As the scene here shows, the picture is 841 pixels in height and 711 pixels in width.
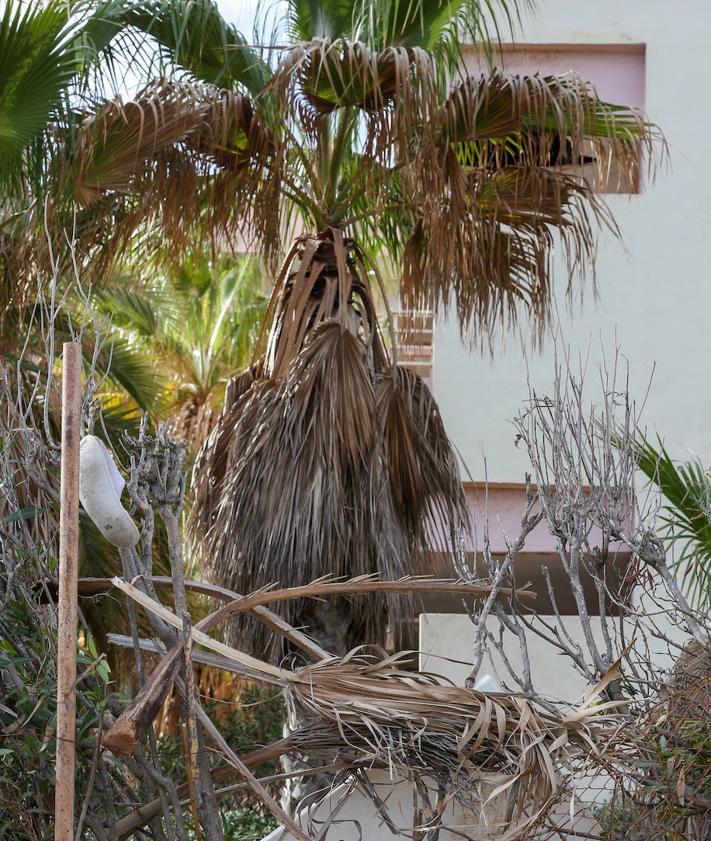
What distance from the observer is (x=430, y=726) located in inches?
152

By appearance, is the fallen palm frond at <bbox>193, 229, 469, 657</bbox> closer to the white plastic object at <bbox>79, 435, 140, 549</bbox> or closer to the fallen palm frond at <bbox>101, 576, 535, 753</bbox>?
the fallen palm frond at <bbox>101, 576, 535, 753</bbox>

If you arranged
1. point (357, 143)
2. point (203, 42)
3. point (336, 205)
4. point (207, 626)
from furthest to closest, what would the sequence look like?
point (336, 205) → point (357, 143) → point (203, 42) → point (207, 626)

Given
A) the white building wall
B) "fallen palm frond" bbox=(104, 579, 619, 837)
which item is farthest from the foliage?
the white building wall

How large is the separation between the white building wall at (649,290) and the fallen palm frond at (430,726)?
28.3ft

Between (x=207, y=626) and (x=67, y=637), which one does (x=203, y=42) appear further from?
(x=67, y=637)

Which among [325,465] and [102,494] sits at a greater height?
[102,494]

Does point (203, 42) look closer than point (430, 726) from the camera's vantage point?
No

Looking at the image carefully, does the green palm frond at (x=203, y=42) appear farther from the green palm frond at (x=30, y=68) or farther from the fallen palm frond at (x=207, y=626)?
the fallen palm frond at (x=207, y=626)

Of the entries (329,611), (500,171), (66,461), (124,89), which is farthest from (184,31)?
(66,461)

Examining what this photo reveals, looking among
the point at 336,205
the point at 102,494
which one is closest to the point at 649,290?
the point at 336,205

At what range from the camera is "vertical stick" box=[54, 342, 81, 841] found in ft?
11.7

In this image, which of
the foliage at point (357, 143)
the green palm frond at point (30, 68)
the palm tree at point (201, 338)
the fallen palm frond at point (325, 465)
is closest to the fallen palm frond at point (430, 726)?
the fallen palm frond at point (325, 465)

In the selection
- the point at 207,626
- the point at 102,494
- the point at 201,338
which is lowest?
the point at 207,626

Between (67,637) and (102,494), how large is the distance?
0.44 m
